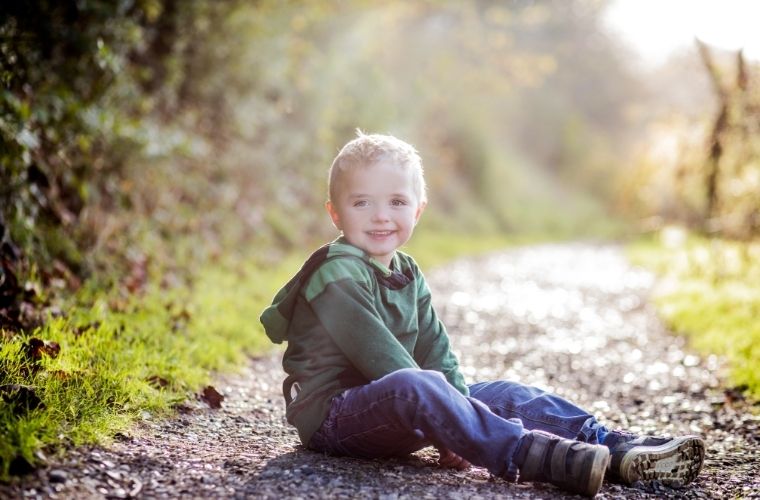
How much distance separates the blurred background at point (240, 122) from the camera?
548 centimetres

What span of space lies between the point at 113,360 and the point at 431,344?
1.60 m

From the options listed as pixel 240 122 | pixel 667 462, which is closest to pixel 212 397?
pixel 667 462

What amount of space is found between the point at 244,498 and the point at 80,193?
154 inches

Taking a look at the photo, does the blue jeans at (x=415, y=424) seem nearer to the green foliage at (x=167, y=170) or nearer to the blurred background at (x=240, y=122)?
the green foliage at (x=167, y=170)

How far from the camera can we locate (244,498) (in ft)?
8.07

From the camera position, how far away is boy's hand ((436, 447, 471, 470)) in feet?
9.94

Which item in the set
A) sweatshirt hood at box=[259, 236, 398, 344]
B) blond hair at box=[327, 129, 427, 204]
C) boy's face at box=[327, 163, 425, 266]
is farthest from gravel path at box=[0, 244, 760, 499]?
blond hair at box=[327, 129, 427, 204]

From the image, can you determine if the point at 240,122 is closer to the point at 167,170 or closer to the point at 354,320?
the point at 167,170

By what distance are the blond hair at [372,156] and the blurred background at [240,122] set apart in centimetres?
249

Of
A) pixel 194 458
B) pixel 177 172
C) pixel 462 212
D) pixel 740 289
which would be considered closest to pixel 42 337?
pixel 194 458

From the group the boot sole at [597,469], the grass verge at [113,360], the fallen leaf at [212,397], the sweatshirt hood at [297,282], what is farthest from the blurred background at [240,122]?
the boot sole at [597,469]

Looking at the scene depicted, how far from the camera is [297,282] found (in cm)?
301

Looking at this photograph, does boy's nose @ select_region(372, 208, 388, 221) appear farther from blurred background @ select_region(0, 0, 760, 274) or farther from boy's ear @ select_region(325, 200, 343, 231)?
blurred background @ select_region(0, 0, 760, 274)

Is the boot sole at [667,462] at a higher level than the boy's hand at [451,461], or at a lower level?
higher
